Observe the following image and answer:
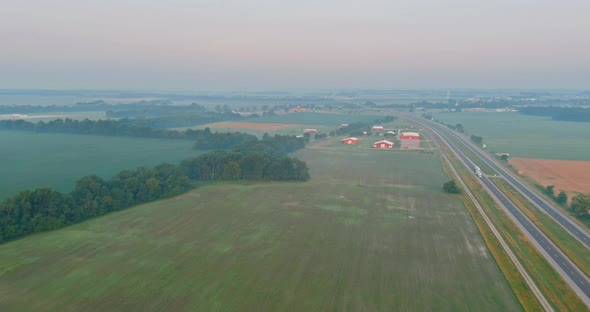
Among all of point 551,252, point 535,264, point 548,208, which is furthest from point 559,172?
point 535,264

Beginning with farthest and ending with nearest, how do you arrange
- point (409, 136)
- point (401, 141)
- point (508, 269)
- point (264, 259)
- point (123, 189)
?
point (409, 136) → point (401, 141) → point (123, 189) → point (264, 259) → point (508, 269)

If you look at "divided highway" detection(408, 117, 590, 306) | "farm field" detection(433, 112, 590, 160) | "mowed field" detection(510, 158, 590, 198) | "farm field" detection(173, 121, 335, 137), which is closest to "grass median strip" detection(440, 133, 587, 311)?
"divided highway" detection(408, 117, 590, 306)

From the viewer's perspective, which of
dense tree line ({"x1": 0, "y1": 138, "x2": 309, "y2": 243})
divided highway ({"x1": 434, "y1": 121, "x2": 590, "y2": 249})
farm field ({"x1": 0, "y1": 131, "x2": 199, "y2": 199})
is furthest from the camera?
farm field ({"x1": 0, "y1": 131, "x2": 199, "y2": 199})

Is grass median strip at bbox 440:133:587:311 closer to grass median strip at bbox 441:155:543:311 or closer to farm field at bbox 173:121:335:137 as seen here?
grass median strip at bbox 441:155:543:311

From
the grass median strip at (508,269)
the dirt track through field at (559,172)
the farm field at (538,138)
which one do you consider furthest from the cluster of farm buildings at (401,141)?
the grass median strip at (508,269)

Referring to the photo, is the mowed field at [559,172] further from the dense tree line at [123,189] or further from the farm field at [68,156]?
the farm field at [68,156]

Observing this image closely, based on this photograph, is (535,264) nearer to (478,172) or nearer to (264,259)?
(264,259)

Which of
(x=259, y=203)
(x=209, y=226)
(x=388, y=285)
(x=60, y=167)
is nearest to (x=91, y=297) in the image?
(x=209, y=226)
